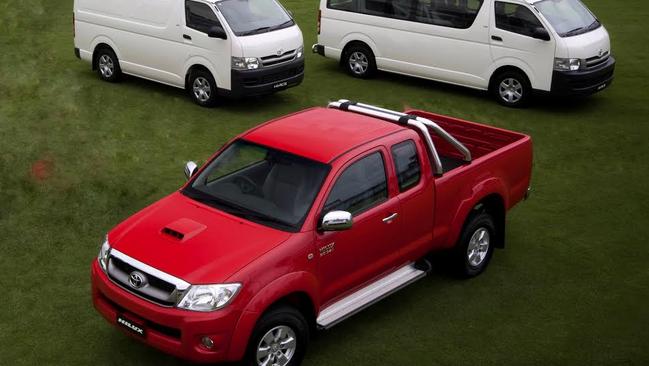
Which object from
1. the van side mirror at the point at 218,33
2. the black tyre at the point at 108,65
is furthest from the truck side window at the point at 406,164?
the black tyre at the point at 108,65

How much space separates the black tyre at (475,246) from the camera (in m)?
8.91

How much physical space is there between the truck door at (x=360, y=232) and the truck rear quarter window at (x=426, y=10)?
733cm

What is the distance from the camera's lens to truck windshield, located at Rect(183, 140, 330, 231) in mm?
7402

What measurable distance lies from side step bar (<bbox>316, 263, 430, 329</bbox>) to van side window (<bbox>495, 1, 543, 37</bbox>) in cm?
684

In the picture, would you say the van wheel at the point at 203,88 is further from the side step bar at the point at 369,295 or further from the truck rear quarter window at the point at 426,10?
the side step bar at the point at 369,295

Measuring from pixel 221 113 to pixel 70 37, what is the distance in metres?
5.47

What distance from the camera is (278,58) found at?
13742mm

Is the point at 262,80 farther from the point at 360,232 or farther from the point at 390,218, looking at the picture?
the point at 360,232

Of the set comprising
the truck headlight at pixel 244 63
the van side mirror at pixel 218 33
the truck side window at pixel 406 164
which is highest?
the van side mirror at pixel 218 33

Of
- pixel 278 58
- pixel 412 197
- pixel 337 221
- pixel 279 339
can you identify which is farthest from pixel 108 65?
pixel 279 339

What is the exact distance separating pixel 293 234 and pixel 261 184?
30.5 inches

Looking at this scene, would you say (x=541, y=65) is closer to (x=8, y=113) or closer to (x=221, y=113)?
(x=221, y=113)

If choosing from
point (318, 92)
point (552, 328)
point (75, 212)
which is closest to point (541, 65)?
point (318, 92)

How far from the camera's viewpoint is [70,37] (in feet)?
58.0
